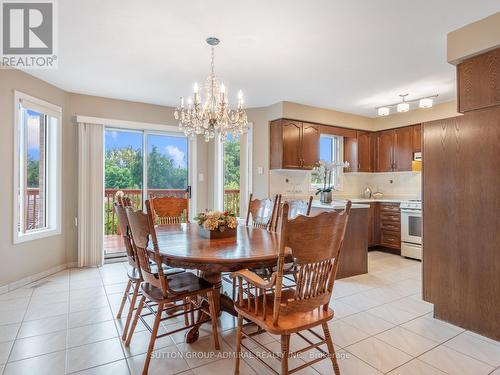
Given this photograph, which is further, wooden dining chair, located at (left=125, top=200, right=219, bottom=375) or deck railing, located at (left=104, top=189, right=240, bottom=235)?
deck railing, located at (left=104, top=189, right=240, bottom=235)

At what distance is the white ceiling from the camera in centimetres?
224

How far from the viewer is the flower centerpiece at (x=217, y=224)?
2.38 m

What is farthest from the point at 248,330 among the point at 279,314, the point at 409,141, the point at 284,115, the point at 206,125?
the point at 409,141

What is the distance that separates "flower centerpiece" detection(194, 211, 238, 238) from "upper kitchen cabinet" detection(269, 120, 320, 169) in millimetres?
2327

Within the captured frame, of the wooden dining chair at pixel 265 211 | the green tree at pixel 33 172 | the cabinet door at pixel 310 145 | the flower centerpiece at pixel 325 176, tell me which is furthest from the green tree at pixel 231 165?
the green tree at pixel 33 172

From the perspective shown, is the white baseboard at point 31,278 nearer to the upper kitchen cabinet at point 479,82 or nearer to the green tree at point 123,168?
the green tree at point 123,168

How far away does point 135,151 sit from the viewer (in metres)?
4.80

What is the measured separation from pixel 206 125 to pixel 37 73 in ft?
7.75

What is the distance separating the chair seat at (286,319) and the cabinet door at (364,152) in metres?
4.38

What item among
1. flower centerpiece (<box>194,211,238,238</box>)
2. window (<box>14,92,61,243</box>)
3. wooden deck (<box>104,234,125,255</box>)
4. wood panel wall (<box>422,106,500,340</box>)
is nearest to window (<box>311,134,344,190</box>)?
wood panel wall (<box>422,106,500,340</box>)

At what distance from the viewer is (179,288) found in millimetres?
2076

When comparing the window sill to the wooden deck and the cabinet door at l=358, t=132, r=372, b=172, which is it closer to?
the wooden deck

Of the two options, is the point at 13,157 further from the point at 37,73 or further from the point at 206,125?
the point at 206,125

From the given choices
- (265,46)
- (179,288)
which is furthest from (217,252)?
(265,46)
